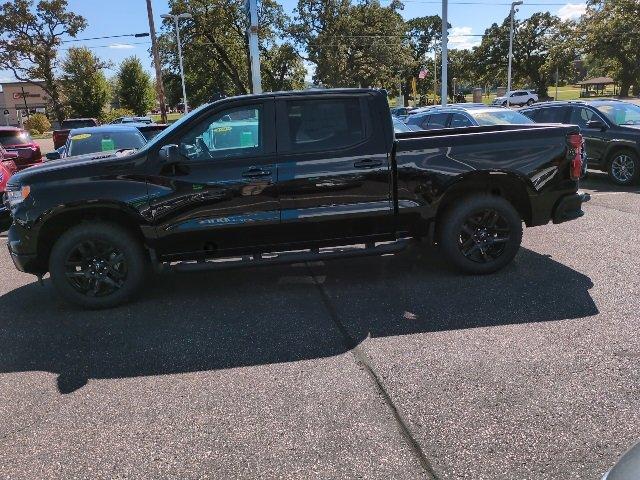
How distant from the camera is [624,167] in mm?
10594

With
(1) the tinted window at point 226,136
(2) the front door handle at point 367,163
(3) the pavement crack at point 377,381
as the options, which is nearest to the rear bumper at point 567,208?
(2) the front door handle at point 367,163

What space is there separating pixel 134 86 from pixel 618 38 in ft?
164

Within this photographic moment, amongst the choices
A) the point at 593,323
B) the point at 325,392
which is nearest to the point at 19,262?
the point at 325,392

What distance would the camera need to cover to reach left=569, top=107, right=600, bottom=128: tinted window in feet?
36.8

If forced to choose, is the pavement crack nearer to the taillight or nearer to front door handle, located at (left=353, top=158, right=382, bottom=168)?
front door handle, located at (left=353, top=158, right=382, bottom=168)

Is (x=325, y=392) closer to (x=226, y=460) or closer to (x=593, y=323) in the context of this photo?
(x=226, y=460)

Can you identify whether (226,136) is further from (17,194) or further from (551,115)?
(551,115)

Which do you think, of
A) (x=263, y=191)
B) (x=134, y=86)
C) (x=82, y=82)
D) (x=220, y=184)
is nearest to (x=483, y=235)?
(x=263, y=191)

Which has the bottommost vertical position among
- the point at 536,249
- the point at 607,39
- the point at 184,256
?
the point at 536,249

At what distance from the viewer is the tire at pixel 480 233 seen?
5.58 meters

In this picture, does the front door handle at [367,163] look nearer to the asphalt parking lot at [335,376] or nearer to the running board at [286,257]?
the running board at [286,257]

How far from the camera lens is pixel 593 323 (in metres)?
4.45

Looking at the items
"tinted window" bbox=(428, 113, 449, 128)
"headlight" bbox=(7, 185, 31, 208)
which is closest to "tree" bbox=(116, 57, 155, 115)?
"tinted window" bbox=(428, 113, 449, 128)

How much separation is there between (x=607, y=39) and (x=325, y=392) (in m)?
61.7
